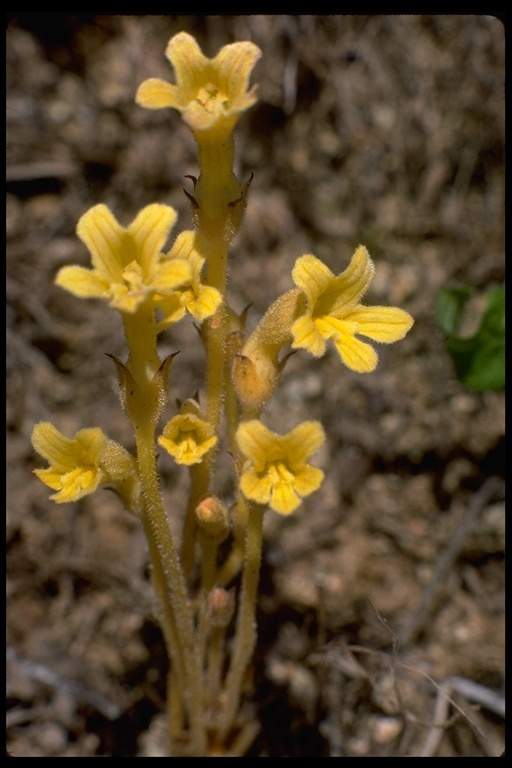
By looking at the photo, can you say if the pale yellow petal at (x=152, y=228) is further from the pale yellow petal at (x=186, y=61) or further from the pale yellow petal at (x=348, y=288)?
the pale yellow petal at (x=348, y=288)

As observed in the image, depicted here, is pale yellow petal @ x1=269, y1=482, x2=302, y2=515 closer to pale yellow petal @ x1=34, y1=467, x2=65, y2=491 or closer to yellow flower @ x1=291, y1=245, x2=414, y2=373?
yellow flower @ x1=291, y1=245, x2=414, y2=373

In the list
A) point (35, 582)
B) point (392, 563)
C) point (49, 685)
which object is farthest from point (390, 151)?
point (49, 685)

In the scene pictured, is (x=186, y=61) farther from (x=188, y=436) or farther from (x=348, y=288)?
(x=188, y=436)

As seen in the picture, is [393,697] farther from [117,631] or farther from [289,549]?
[117,631]

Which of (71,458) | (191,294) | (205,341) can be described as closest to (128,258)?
(191,294)

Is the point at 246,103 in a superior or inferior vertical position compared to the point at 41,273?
superior

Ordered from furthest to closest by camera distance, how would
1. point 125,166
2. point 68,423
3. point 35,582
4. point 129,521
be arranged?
point 125,166 → point 68,423 → point 129,521 → point 35,582

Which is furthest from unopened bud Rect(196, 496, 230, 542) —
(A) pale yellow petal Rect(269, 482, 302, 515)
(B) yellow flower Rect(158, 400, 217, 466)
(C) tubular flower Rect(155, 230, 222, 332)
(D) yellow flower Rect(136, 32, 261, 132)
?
(D) yellow flower Rect(136, 32, 261, 132)
